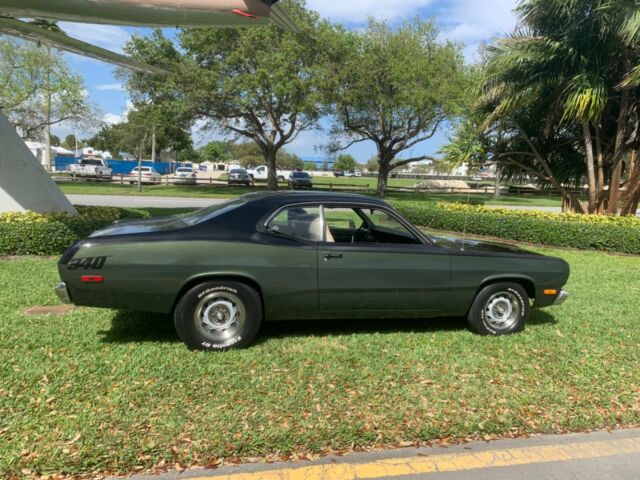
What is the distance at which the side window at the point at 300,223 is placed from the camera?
4406 mm

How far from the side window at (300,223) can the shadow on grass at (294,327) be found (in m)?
1.07

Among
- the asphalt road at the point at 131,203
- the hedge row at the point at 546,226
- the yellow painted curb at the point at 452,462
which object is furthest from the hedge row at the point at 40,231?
the asphalt road at the point at 131,203

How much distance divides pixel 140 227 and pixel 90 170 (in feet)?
128

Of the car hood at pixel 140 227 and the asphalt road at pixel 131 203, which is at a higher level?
the car hood at pixel 140 227

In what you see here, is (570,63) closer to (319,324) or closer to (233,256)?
(319,324)

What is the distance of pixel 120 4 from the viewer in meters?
5.99

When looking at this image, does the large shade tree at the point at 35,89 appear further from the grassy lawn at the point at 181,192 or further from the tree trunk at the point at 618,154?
the tree trunk at the point at 618,154

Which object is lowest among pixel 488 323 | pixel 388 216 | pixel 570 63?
pixel 488 323

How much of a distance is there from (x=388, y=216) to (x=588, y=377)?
2.25 m

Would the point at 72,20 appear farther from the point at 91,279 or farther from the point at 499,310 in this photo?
the point at 499,310

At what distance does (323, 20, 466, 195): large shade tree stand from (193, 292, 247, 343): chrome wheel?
72.4ft

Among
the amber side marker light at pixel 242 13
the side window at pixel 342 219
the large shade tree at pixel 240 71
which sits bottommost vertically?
the side window at pixel 342 219

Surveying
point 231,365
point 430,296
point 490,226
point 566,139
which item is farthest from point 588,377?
point 566,139

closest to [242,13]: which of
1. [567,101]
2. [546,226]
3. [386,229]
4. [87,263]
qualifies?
[386,229]
